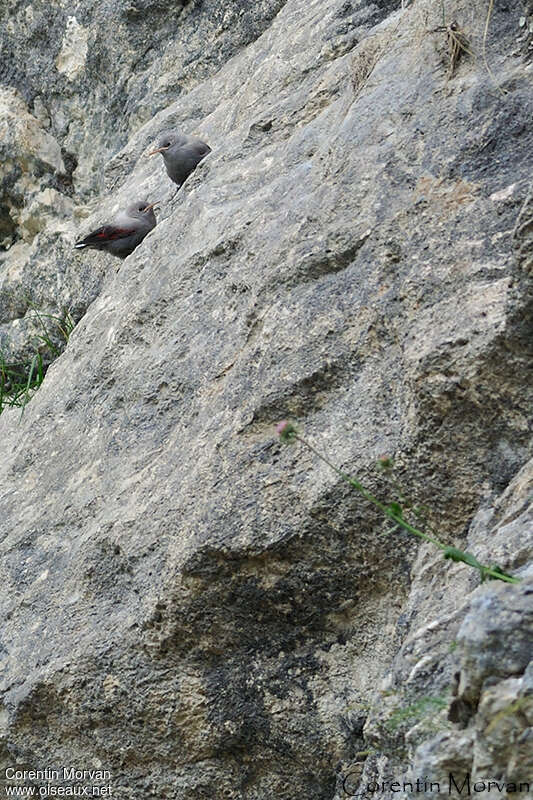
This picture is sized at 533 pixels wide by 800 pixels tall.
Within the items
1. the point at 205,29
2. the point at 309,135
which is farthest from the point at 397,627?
the point at 205,29

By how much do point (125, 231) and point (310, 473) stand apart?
8.80 ft

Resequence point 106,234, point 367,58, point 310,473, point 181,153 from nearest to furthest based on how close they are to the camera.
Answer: point 310,473 → point 367,58 → point 181,153 → point 106,234

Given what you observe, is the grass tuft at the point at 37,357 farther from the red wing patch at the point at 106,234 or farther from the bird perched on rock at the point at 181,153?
the bird perched on rock at the point at 181,153

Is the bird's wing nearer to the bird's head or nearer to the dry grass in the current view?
the bird's head

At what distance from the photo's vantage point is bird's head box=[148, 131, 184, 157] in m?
5.41

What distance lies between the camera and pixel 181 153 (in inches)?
209

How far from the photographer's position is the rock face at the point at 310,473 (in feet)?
8.38

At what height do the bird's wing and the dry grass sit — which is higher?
the dry grass

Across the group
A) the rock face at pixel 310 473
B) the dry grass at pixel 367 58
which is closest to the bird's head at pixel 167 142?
the rock face at pixel 310 473

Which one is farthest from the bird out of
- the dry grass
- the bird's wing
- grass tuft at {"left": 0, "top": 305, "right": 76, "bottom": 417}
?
the dry grass

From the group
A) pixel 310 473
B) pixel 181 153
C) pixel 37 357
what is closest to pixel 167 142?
pixel 181 153

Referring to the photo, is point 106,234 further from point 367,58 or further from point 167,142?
point 367,58

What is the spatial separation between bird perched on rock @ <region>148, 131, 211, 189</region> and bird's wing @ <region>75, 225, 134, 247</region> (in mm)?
334

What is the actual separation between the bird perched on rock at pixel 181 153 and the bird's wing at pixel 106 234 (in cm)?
33
